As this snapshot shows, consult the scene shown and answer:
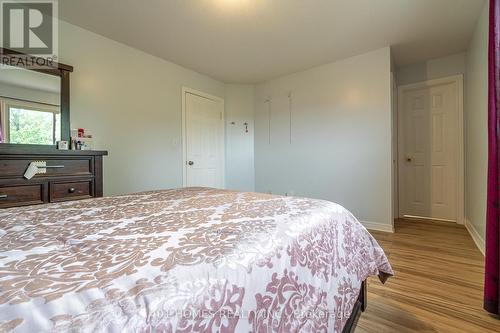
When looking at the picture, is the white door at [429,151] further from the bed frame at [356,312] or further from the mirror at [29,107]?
the mirror at [29,107]

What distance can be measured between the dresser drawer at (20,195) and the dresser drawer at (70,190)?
8cm

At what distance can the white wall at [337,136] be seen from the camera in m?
3.04

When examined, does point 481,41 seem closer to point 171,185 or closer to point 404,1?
point 404,1

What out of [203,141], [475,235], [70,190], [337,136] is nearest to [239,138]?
[203,141]

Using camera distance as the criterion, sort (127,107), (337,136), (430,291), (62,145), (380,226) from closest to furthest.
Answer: (430,291) < (62,145) < (127,107) < (380,226) < (337,136)

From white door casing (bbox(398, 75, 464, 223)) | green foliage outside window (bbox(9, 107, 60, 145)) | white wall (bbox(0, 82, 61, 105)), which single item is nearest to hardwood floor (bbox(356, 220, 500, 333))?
white door casing (bbox(398, 75, 464, 223))

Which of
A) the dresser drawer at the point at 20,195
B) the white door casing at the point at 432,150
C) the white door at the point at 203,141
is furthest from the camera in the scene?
the white door at the point at 203,141

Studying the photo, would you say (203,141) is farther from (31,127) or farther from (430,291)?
(430,291)

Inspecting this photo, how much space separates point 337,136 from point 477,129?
4.85ft

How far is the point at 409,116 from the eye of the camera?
12.5 ft

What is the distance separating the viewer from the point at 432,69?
3512mm

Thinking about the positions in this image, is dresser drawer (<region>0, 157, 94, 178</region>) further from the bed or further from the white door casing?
the white door casing

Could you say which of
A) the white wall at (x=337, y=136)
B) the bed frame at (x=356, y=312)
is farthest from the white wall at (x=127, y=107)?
the bed frame at (x=356, y=312)

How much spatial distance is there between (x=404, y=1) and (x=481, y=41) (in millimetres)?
956
